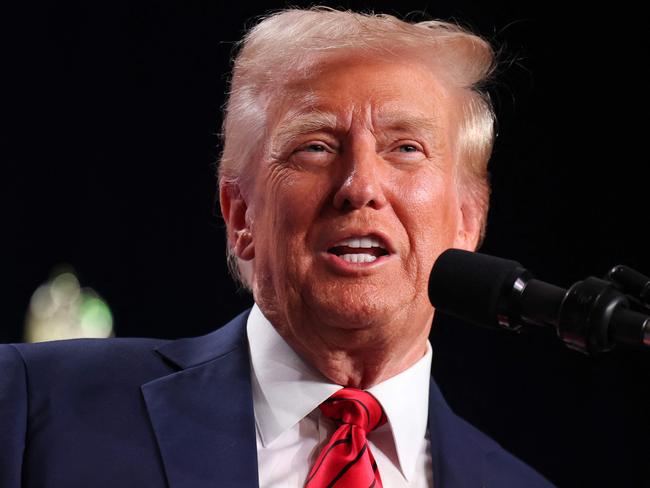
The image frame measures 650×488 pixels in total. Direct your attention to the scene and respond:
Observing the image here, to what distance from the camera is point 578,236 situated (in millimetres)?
3268

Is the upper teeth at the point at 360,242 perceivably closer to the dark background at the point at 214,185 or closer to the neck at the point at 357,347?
the neck at the point at 357,347

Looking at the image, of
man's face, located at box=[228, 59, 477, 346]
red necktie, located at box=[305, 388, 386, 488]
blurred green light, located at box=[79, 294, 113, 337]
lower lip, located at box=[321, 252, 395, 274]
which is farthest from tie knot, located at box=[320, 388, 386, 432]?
blurred green light, located at box=[79, 294, 113, 337]

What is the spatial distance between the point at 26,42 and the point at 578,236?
2.24 m

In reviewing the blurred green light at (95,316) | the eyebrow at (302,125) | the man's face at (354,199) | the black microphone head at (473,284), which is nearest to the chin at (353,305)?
the man's face at (354,199)

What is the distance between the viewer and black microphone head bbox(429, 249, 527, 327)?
3.90 ft

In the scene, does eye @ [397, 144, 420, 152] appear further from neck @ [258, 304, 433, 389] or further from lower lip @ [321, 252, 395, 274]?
neck @ [258, 304, 433, 389]

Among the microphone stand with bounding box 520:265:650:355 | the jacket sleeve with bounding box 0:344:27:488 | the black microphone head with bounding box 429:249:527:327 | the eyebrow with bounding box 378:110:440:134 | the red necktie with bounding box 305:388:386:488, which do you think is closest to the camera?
the microphone stand with bounding box 520:265:650:355

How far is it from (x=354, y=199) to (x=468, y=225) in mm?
474

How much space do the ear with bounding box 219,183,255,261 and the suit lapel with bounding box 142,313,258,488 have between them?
21cm

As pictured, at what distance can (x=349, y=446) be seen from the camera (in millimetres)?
1875

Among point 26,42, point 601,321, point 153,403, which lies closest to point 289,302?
point 153,403

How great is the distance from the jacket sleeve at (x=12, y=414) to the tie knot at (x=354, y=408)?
23.6 inches

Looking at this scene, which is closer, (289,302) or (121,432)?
(121,432)

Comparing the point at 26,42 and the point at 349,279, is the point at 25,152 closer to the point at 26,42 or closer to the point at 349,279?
the point at 26,42
